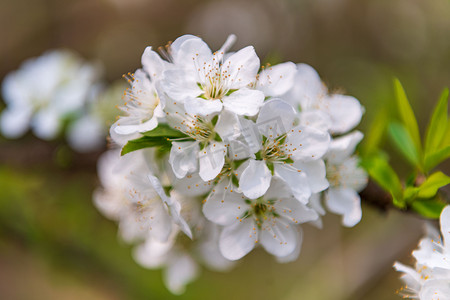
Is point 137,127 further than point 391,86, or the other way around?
point 391,86

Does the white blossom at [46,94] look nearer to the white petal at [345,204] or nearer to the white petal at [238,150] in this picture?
the white petal at [238,150]

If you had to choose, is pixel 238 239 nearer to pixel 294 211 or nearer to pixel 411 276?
pixel 294 211

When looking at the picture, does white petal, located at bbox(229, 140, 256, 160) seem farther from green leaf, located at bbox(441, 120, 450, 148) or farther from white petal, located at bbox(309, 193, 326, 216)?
green leaf, located at bbox(441, 120, 450, 148)

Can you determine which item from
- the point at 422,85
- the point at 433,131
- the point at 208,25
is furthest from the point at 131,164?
the point at 208,25

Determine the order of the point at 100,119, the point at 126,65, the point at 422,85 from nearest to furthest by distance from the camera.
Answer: the point at 100,119 < the point at 422,85 < the point at 126,65

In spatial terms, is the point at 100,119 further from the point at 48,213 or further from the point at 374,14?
the point at 374,14

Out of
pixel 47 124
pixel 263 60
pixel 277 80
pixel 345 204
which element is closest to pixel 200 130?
pixel 277 80

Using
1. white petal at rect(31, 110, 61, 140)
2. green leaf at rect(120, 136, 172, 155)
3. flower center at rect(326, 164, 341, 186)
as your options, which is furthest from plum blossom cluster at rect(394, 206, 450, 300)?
white petal at rect(31, 110, 61, 140)

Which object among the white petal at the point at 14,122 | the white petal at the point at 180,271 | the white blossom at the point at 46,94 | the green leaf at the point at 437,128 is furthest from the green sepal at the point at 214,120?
the white petal at the point at 14,122
